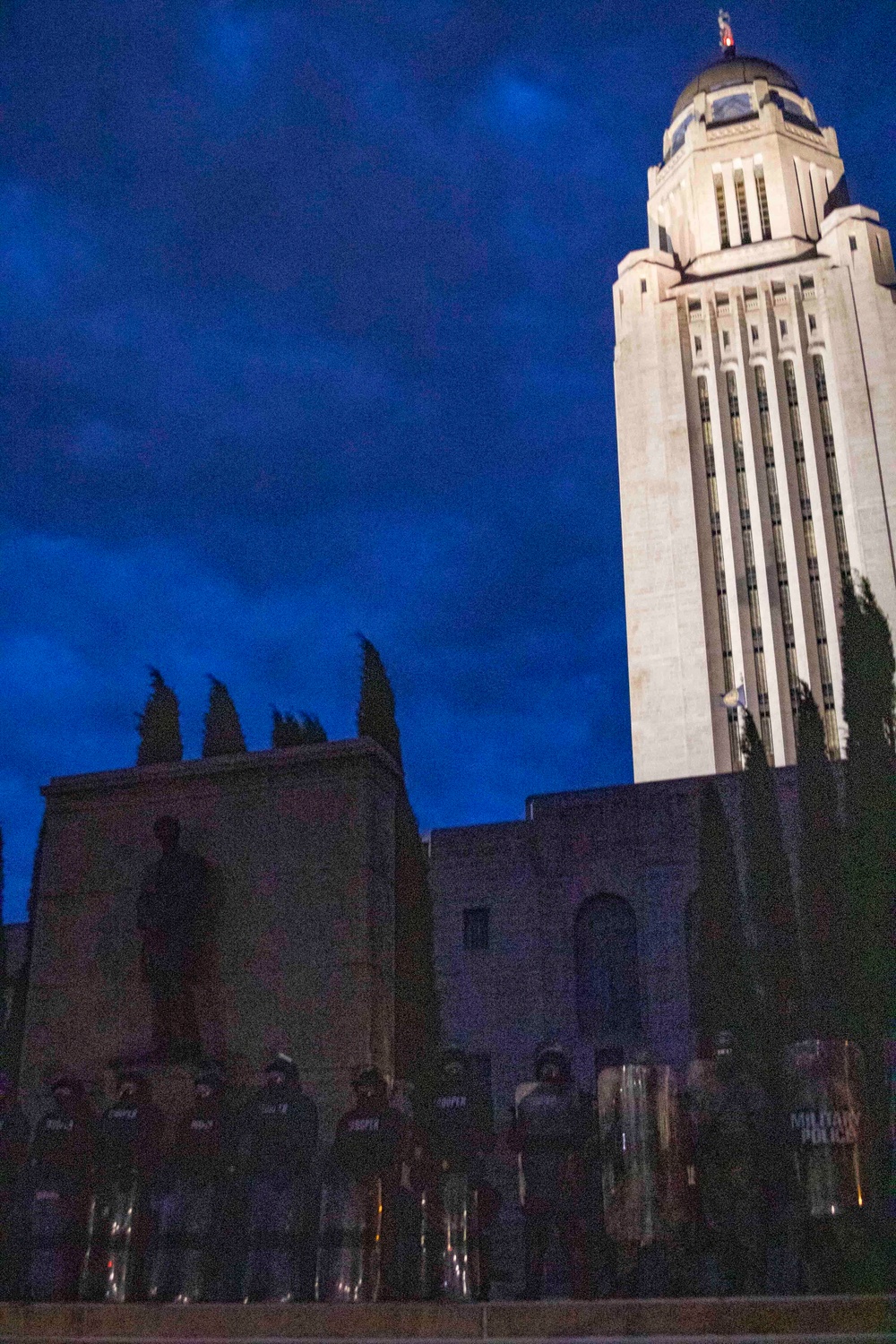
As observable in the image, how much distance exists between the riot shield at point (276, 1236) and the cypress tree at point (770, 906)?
14.8 metres

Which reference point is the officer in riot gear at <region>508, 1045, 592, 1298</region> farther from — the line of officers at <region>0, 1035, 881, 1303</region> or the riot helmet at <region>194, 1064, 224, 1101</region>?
the riot helmet at <region>194, 1064, 224, 1101</region>

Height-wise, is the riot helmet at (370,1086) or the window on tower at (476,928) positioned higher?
the window on tower at (476,928)

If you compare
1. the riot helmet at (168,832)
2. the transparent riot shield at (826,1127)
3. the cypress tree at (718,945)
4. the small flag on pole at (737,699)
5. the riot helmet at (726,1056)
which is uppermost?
the small flag on pole at (737,699)

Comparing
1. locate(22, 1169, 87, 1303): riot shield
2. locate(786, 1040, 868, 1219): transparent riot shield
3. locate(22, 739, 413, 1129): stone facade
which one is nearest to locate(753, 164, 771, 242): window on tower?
locate(22, 739, 413, 1129): stone facade

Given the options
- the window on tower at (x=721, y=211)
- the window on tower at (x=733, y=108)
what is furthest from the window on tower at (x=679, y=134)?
the window on tower at (x=721, y=211)

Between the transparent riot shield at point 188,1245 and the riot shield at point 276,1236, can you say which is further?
the riot shield at point 276,1236

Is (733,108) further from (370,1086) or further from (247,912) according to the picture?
(370,1086)

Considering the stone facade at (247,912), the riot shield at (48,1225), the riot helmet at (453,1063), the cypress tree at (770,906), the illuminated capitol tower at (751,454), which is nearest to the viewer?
the riot shield at (48,1225)

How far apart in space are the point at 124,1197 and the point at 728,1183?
3690mm

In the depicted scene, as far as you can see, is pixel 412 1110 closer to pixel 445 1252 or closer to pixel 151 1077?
pixel 445 1252

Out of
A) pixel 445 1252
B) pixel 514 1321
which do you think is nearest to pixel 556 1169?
pixel 445 1252

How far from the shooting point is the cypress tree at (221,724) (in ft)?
81.9

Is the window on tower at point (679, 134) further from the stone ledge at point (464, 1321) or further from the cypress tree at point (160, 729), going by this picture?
the stone ledge at point (464, 1321)

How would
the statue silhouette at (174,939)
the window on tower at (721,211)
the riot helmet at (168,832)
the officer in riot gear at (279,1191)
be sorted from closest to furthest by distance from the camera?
1. the officer in riot gear at (279,1191)
2. the statue silhouette at (174,939)
3. the riot helmet at (168,832)
4. the window on tower at (721,211)
